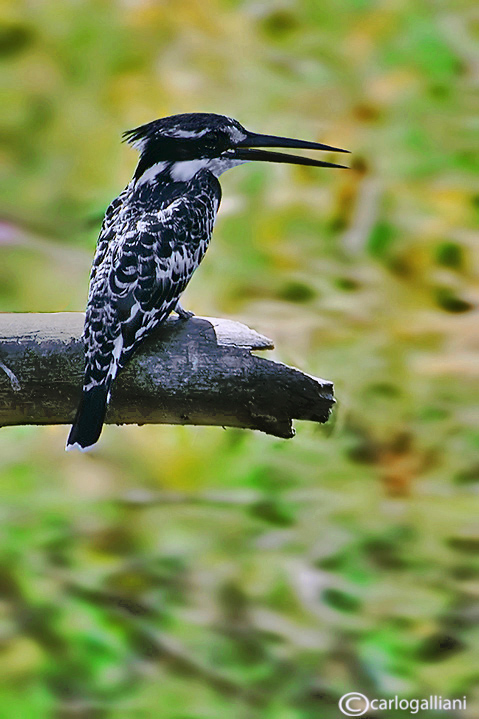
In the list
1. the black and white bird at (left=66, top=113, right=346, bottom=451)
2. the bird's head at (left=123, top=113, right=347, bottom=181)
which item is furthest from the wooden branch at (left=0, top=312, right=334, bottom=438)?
the bird's head at (left=123, top=113, right=347, bottom=181)

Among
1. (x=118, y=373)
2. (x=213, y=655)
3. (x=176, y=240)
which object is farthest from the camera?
(x=213, y=655)

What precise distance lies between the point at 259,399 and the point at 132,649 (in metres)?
0.93

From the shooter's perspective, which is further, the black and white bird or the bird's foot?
the bird's foot

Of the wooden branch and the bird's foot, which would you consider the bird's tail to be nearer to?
the wooden branch

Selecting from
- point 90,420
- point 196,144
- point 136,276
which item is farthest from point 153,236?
point 90,420

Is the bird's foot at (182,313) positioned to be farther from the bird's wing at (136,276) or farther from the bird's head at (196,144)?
the bird's head at (196,144)

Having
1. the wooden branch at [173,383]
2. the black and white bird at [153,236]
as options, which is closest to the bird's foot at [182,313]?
the black and white bird at [153,236]

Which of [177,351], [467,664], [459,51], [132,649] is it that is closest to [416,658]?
[467,664]

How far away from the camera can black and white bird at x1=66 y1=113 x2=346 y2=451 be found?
70.6 inches

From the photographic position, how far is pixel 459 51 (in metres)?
4.58

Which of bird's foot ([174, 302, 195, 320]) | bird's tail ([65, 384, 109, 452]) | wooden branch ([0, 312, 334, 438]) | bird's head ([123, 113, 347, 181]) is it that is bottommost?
bird's tail ([65, 384, 109, 452])

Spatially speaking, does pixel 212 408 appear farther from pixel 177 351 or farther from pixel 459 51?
pixel 459 51

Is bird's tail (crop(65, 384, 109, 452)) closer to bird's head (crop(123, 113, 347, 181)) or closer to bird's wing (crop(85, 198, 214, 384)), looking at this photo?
bird's wing (crop(85, 198, 214, 384))

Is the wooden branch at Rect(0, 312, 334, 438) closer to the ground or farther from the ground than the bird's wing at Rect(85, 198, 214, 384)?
closer to the ground
